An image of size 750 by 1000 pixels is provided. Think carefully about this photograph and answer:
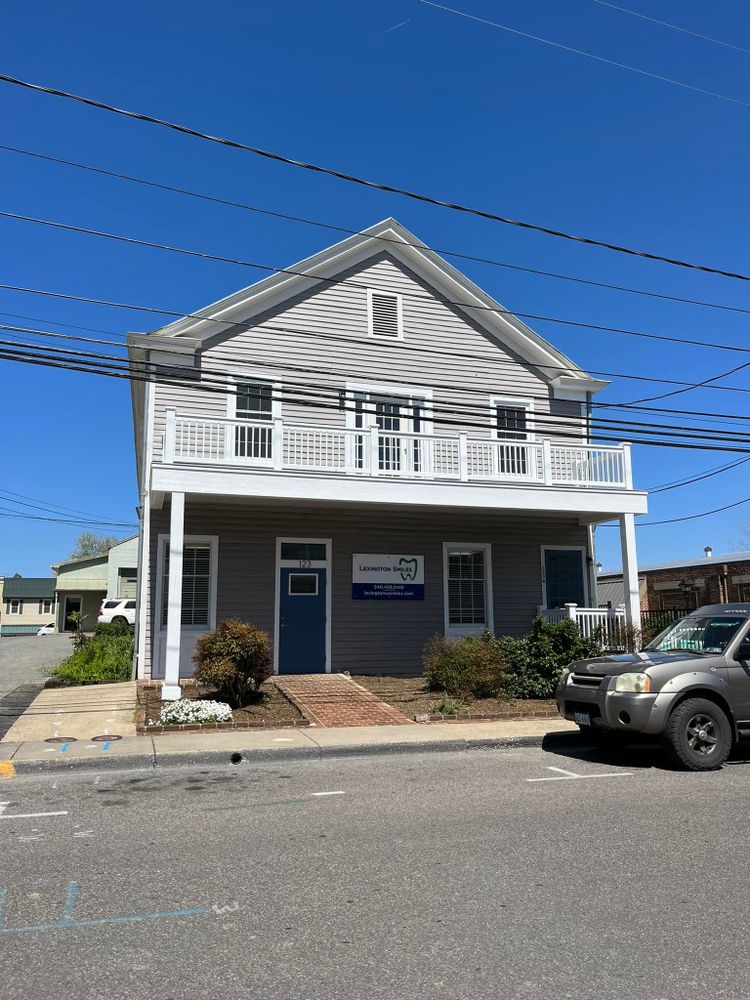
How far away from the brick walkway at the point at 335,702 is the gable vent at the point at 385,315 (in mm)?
7410

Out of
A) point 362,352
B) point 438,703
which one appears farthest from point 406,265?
point 438,703

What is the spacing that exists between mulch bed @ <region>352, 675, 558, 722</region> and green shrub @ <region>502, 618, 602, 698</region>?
0.26 meters

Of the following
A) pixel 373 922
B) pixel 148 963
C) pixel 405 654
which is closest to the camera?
pixel 148 963

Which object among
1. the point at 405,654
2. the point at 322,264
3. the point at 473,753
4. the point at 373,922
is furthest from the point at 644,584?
the point at 373,922

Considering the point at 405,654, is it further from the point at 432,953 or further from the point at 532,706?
the point at 432,953

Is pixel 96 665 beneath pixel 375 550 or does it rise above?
beneath

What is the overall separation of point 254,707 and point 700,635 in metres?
6.40

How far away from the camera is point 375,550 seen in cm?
1708

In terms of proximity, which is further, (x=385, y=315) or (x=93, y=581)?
(x=93, y=581)

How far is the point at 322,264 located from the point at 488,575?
25.0 feet

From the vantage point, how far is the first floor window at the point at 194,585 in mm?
15695

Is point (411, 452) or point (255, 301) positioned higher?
point (255, 301)

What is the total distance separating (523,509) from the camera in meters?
16.0

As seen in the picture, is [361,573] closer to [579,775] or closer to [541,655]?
[541,655]
